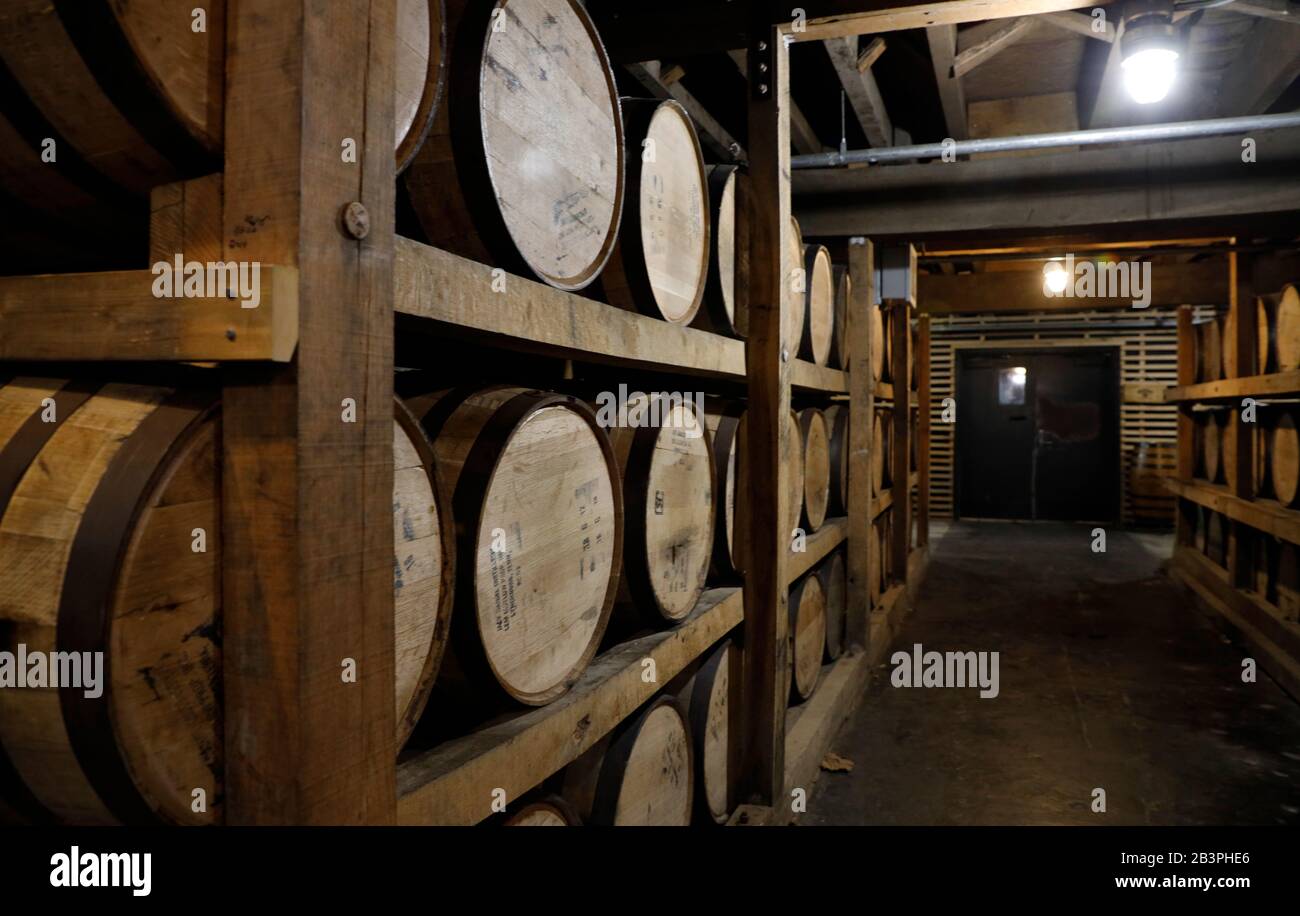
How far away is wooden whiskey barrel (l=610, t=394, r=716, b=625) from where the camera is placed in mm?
2373

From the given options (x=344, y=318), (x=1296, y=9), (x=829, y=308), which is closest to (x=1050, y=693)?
(x=829, y=308)

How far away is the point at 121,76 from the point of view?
101cm

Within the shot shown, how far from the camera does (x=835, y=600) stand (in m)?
5.28

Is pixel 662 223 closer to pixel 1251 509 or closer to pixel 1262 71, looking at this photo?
pixel 1262 71

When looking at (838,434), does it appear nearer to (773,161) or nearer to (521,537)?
(773,161)

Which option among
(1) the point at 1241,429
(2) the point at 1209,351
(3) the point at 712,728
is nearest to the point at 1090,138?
(1) the point at 1241,429

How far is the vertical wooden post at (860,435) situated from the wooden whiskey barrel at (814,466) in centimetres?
50

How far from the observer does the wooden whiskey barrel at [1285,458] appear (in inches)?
222

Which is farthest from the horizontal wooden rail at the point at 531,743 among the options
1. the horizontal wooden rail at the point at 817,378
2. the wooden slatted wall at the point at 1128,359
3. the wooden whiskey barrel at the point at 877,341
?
the wooden slatted wall at the point at 1128,359

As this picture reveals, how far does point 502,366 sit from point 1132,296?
357 inches

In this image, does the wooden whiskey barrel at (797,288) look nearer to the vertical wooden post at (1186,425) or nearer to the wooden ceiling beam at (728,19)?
the wooden ceiling beam at (728,19)

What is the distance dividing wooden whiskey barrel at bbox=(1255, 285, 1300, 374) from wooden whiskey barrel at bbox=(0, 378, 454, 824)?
6.62 meters

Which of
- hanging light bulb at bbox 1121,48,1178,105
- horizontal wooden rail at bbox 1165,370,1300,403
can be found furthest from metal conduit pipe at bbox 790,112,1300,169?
horizontal wooden rail at bbox 1165,370,1300,403

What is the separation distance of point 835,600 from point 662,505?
3087 mm
